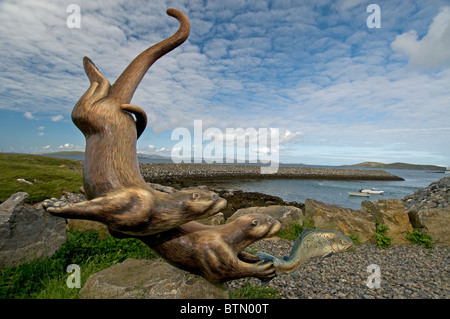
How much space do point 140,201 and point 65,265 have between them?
3488 millimetres

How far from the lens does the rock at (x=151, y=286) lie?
9.40ft

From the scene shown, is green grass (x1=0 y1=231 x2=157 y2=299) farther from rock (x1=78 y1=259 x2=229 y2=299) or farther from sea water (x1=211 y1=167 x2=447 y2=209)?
sea water (x1=211 y1=167 x2=447 y2=209)

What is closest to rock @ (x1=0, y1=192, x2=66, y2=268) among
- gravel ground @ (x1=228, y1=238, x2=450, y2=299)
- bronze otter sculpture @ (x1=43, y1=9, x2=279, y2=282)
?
bronze otter sculpture @ (x1=43, y1=9, x2=279, y2=282)

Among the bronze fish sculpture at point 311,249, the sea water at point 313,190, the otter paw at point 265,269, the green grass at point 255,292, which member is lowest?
the sea water at point 313,190

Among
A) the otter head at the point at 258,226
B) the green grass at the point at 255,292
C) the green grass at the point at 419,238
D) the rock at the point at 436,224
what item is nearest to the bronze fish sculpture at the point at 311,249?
the otter head at the point at 258,226

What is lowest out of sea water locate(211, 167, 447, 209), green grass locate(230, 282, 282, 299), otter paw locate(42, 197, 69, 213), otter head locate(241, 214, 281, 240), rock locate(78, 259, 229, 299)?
sea water locate(211, 167, 447, 209)

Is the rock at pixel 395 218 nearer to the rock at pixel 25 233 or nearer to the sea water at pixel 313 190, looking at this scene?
the rock at pixel 25 233

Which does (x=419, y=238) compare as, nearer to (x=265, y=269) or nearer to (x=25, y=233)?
(x=265, y=269)

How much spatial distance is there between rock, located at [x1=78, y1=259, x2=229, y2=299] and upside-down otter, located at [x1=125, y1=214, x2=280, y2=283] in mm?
446

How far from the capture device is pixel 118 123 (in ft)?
7.87

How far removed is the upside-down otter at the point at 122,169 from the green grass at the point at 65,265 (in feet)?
6.48

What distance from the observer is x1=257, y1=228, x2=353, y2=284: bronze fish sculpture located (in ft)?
8.94

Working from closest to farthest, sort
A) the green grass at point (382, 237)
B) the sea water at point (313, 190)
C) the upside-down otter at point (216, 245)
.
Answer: the upside-down otter at point (216, 245), the green grass at point (382, 237), the sea water at point (313, 190)

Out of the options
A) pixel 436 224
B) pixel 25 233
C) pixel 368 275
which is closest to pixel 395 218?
pixel 436 224
